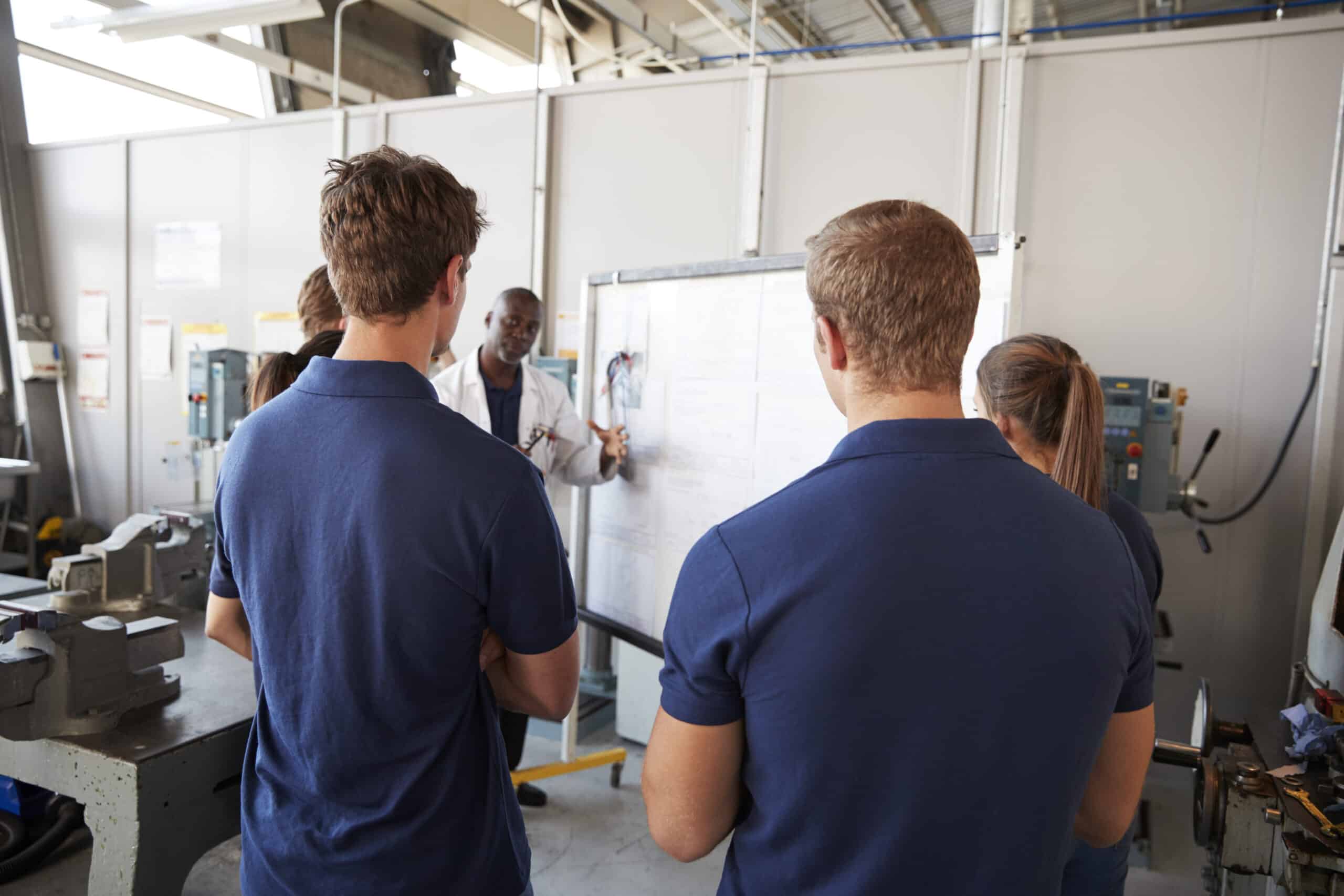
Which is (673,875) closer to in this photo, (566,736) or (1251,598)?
(566,736)

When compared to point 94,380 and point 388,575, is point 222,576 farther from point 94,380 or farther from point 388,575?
point 94,380

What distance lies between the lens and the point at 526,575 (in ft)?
3.02

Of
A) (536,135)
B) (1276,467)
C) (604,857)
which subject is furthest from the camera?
(536,135)

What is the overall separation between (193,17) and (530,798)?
10.4ft

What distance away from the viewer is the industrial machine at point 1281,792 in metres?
1.17

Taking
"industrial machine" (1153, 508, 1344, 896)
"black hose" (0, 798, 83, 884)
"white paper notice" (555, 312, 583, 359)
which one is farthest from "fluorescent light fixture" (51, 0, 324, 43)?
"industrial machine" (1153, 508, 1344, 896)

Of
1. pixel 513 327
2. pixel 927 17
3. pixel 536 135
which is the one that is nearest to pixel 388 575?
pixel 513 327

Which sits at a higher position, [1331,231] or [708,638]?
[1331,231]

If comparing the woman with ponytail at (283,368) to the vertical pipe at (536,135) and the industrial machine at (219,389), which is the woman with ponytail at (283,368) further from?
the industrial machine at (219,389)

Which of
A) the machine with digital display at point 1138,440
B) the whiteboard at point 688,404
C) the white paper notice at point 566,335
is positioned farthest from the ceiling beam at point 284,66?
the machine with digital display at point 1138,440

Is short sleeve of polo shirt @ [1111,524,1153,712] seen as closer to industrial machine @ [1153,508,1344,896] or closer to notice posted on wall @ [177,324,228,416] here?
industrial machine @ [1153,508,1344,896]

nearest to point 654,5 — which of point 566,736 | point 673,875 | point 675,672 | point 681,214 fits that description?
point 681,214

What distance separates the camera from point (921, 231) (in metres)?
0.71

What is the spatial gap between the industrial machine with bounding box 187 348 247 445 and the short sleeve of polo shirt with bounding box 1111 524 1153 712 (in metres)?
3.88
